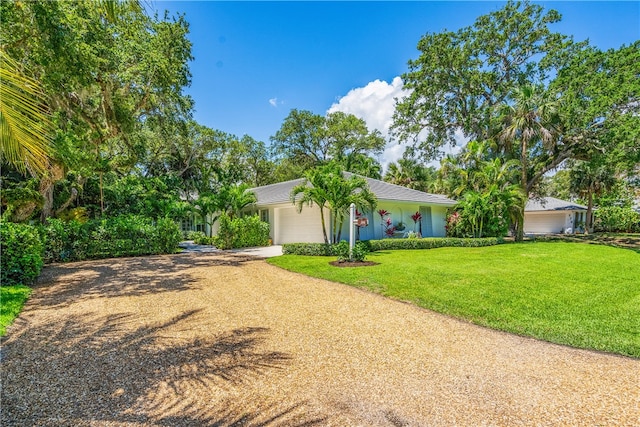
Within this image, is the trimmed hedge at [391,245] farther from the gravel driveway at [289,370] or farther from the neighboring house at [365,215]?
the gravel driveway at [289,370]

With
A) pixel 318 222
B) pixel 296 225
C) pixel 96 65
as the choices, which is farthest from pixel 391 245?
pixel 96 65

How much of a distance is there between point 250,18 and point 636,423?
1301cm

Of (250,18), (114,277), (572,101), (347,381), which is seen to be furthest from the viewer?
(572,101)

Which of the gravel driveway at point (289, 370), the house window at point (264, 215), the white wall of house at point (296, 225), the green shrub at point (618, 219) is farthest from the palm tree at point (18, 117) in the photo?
the green shrub at point (618, 219)

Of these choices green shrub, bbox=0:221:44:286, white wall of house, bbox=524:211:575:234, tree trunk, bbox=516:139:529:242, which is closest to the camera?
green shrub, bbox=0:221:44:286

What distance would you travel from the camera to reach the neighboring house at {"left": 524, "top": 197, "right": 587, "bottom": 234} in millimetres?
31142

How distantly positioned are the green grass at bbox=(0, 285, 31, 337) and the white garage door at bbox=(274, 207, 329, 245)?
11.5 meters

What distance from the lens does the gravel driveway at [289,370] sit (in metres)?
2.77

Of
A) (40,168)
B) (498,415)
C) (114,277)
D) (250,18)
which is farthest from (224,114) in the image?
(498,415)

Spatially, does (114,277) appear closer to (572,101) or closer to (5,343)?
(5,343)

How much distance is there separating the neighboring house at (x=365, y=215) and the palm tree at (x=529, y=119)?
223 inches

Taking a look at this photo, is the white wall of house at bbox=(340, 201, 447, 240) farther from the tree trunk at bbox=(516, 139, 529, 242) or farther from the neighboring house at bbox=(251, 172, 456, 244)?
the tree trunk at bbox=(516, 139, 529, 242)

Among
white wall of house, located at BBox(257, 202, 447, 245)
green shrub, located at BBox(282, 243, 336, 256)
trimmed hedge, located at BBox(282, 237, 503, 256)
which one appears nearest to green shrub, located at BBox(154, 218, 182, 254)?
trimmed hedge, located at BBox(282, 237, 503, 256)

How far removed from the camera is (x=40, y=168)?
436 cm
